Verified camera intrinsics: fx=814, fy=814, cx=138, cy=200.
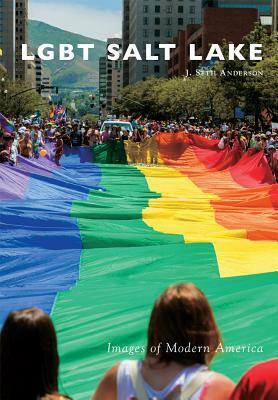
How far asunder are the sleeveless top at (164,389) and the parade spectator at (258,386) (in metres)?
0.16

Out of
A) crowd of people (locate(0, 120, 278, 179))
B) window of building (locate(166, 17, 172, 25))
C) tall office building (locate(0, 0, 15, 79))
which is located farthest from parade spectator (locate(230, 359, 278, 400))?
tall office building (locate(0, 0, 15, 79))

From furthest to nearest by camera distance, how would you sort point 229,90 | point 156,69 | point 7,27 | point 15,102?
1. point 7,27
2. point 156,69
3. point 15,102
4. point 229,90

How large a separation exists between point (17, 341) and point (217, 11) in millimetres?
98007

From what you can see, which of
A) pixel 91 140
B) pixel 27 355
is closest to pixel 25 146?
pixel 91 140

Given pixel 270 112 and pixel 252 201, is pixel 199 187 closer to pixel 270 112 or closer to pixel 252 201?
pixel 252 201

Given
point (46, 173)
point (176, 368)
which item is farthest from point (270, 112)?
point (176, 368)

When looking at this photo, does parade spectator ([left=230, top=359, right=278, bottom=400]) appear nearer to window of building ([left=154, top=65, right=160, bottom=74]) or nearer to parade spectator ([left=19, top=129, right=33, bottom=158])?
parade spectator ([left=19, top=129, right=33, bottom=158])

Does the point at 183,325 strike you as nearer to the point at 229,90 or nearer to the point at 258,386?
the point at 258,386

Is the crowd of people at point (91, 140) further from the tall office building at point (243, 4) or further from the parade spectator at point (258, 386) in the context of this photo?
the tall office building at point (243, 4)

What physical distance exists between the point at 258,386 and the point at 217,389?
6.8 inches

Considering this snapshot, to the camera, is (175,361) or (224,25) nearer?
(175,361)

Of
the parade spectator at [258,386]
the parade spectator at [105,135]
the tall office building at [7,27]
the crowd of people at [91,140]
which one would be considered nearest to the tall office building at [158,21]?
the tall office building at [7,27]

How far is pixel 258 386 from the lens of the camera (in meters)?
3.22

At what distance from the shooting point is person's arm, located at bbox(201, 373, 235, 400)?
3.16m
